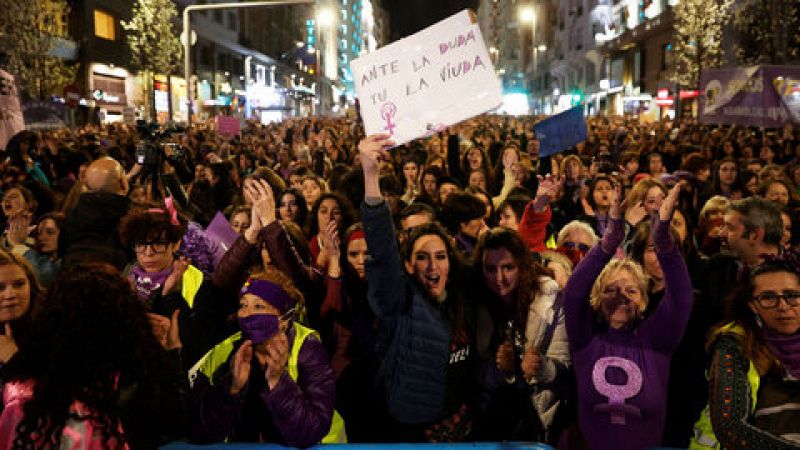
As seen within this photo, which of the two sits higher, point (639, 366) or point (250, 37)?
point (250, 37)

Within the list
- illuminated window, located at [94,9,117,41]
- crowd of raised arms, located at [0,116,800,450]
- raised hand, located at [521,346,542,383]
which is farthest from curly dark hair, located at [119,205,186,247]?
illuminated window, located at [94,9,117,41]

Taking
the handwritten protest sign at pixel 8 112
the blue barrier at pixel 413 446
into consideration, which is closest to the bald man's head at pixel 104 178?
the blue barrier at pixel 413 446

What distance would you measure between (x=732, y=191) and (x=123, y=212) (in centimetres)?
721

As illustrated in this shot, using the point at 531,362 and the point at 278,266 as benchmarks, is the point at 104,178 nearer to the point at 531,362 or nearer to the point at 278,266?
the point at 278,266

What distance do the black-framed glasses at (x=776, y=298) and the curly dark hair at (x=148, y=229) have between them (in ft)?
10.5

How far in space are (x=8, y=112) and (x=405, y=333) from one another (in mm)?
8377

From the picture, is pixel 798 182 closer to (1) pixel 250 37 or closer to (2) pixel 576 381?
(2) pixel 576 381

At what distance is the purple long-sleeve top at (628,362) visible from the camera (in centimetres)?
365

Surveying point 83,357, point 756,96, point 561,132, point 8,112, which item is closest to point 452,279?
point 83,357

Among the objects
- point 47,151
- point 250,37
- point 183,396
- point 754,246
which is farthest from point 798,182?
point 250,37

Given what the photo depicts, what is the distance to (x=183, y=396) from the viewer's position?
2934 millimetres

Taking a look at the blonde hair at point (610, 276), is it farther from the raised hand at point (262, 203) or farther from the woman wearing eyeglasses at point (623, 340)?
the raised hand at point (262, 203)

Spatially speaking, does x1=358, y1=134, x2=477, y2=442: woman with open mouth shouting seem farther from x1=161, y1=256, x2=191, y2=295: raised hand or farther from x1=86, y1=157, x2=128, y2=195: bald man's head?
x1=86, y1=157, x2=128, y2=195: bald man's head

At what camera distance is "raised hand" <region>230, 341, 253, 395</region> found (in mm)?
3193
